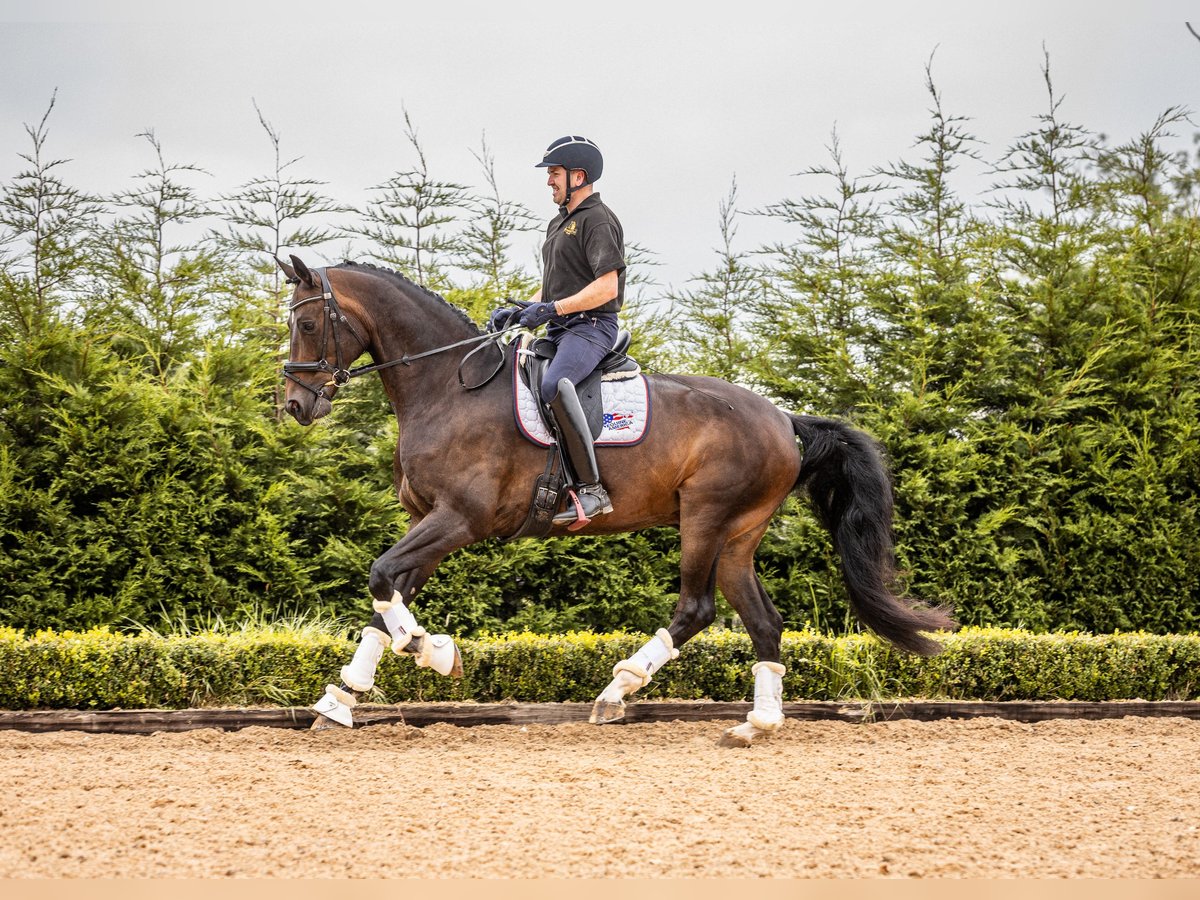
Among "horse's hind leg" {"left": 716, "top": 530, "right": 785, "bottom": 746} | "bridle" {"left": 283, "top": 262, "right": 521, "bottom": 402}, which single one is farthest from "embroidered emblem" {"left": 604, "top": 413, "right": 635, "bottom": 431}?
"horse's hind leg" {"left": 716, "top": 530, "right": 785, "bottom": 746}

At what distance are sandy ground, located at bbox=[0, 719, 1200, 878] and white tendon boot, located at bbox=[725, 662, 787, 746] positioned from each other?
90mm

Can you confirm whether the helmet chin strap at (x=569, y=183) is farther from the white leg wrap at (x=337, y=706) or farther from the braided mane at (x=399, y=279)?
the white leg wrap at (x=337, y=706)

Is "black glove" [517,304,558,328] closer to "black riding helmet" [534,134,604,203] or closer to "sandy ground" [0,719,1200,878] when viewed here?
"black riding helmet" [534,134,604,203]

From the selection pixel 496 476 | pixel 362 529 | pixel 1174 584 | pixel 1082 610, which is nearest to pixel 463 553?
pixel 362 529

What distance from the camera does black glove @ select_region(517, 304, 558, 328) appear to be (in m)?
5.95

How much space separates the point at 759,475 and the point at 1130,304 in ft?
17.4

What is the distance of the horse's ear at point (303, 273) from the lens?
19.1 ft

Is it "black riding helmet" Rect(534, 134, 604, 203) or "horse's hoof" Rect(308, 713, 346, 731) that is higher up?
"black riding helmet" Rect(534, 134, 604, 203)

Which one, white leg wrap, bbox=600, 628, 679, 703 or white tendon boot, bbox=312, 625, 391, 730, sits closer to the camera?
white tendon boot, bbox=312, 625, 391, 730

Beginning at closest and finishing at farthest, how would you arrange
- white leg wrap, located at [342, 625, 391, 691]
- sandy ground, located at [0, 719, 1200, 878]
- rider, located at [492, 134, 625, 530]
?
sandy ground, located at [0, 719, 1200, 878], white leg wrap, located at [342, 625, 391, 691], rider, located at [492, 134, 625, 530]

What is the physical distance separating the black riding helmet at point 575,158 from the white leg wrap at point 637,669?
8.63ft

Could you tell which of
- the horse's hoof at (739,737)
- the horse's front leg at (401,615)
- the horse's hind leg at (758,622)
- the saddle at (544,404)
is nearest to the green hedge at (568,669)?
the horse's hind leg at (758,622)

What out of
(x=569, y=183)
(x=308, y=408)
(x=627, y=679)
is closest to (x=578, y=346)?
(x=569, y=183)

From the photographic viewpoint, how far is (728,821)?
13.1ft
